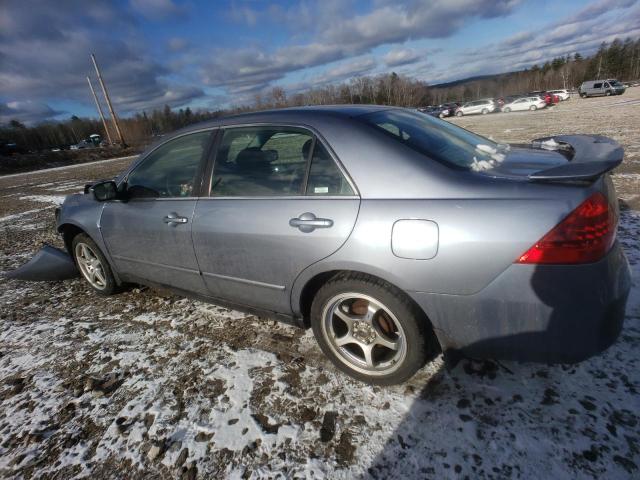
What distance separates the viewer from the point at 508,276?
1.61 meters

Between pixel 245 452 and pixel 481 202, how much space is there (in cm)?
171

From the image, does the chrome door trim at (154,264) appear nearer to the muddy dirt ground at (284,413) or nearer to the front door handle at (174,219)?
the front door handle at (174,219)

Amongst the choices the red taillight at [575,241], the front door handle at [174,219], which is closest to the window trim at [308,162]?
the front door handle at [174,219]

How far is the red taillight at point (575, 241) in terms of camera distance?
153 centimetres

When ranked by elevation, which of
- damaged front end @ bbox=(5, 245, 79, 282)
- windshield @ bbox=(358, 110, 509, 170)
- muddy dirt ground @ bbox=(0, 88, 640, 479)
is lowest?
muddy dirt ground @ bbox=(0, 88, 640, 479)

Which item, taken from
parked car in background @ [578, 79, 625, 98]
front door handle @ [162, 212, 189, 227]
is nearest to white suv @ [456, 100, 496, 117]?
parked car in background @ [578, 79, 625, 98]

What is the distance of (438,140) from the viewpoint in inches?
87.0

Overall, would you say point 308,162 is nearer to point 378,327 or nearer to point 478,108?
point 378,327

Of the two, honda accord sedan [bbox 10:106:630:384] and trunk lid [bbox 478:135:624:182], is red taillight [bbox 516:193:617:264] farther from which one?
trunk lid [bbox 478:135:624:182]

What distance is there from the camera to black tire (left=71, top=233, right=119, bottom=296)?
3.55 m

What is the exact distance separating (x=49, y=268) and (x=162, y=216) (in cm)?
257

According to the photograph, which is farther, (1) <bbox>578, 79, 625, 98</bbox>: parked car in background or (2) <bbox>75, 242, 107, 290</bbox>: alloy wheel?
(1) <bbox>578, 79, 625, 98</bbox>: parked car in background

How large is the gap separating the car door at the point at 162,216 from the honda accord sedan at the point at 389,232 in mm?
15

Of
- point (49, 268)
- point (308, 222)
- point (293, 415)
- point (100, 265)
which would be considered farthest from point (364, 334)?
point (49, 268)
